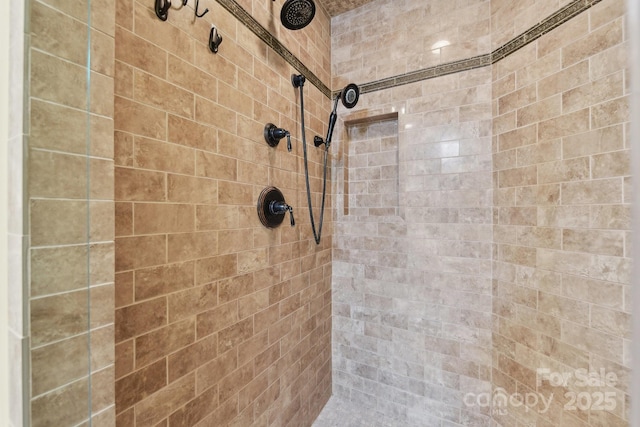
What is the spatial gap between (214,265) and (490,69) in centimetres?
192

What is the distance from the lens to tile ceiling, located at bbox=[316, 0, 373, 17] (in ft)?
6.08

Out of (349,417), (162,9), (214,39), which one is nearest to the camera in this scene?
(162,9)

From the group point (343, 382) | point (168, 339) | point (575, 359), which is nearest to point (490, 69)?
point (575, 359)

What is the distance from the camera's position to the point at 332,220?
204 centimetres

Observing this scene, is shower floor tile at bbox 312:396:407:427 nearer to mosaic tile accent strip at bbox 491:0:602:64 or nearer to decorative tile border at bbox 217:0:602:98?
decorative tile border at bbox 217:0:602:98

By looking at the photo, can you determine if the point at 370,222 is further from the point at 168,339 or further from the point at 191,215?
the point at 168,339

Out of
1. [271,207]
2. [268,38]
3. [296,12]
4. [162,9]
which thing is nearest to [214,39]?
[162,9]

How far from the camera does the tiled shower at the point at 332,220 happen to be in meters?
0.56

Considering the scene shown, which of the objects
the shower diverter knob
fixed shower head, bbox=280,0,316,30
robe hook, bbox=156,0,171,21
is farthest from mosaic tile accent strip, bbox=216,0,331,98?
the shower diverter knob

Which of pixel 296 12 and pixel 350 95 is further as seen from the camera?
pixel 350 95

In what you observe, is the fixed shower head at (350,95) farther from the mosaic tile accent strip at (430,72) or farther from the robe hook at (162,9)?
the robe hook at (162,9)

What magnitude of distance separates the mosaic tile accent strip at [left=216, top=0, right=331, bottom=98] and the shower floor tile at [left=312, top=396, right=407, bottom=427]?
7.74 ft

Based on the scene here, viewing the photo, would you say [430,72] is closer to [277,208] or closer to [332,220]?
[332,220]

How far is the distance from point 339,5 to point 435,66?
87cm
